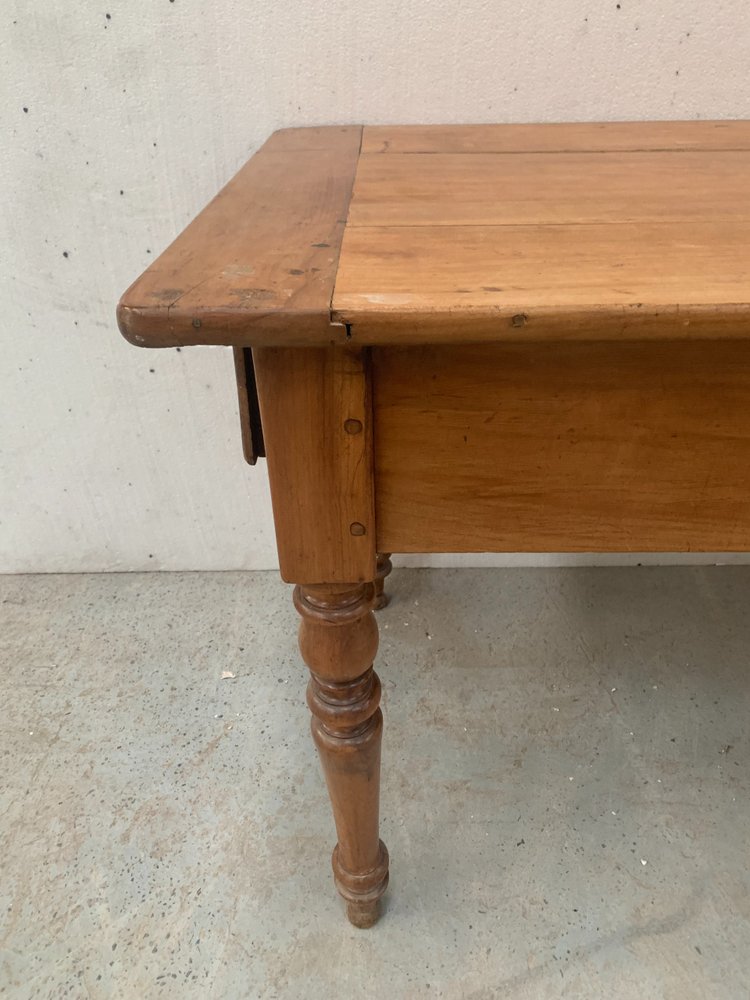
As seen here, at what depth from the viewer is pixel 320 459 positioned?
1.58ft

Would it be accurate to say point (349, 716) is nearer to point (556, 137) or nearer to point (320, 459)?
point (320, 459)

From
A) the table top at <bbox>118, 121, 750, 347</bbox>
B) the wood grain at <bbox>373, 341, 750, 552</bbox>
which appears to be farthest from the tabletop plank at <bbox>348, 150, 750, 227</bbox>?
the wood grain at <bbox>373, 341, 750, 552</bbox>

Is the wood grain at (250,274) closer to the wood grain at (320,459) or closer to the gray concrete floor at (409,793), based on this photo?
the wood grain at (320,459)

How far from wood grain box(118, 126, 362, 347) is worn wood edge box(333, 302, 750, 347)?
0.02 meters

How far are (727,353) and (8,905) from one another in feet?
2.93

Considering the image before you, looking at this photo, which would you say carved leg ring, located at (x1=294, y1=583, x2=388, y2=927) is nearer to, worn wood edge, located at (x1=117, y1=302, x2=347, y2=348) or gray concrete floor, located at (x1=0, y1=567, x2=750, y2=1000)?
gray concrete floor, located at (x1=0, y1=567, x2=750, y2=1000)

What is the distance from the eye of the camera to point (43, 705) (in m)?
1.05

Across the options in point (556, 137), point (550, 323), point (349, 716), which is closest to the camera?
point (550, 323)

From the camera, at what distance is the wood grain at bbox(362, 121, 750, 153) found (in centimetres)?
77

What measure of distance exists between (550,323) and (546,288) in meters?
0.03

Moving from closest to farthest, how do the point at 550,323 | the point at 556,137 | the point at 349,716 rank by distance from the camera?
the point at 550,323, the point at 349,716, the point at 556,137

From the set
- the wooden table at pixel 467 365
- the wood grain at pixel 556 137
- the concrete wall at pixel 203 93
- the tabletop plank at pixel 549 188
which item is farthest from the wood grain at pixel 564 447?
the concrete wall at pixel 203 93

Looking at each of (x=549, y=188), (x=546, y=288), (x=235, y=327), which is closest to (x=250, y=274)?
(x=235, y=327)

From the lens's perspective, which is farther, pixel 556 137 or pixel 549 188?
pixel 556 137
